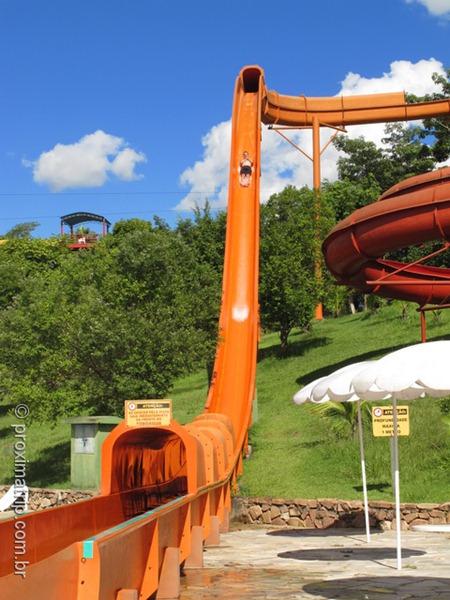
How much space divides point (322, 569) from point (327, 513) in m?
5.37

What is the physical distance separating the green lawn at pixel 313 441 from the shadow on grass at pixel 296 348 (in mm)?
49

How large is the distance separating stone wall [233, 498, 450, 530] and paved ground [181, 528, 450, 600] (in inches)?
18.5

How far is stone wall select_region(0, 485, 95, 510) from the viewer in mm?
18297

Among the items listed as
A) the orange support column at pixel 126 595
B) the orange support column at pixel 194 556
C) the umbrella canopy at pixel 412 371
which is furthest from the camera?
the orange support column at pixel 194 556

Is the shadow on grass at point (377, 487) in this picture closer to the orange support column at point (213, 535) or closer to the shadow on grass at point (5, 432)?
the orange support column at point (213, 535)

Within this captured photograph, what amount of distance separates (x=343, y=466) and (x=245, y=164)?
34.9 ft

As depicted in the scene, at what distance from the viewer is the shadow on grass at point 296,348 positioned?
3406cm

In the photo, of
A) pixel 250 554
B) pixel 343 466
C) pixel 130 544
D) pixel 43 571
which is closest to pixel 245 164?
pixel 343 466

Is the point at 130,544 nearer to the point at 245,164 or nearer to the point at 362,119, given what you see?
the point at 245,164

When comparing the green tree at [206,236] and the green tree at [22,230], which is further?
the green tree at [22,230]

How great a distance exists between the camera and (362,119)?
32906 mm

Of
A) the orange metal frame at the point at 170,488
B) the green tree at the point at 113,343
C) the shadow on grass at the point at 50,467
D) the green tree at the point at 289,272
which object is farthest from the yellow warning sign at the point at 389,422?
the green tree at the point at 289,272

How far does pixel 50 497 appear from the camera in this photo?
18641mm

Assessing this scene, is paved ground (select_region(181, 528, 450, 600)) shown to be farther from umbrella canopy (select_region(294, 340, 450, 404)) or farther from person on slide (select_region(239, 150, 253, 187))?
person on slide (select_region(239, 150, 253, 187))
